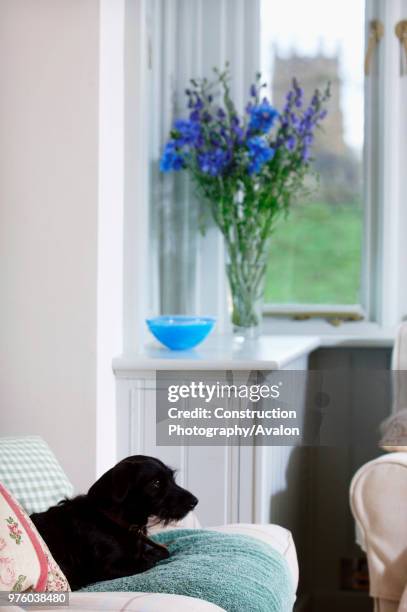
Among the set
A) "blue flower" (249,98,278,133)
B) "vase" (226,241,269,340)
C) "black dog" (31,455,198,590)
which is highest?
"blue flower" (249,98,278,133)

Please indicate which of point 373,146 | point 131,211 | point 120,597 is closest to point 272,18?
point 373,146

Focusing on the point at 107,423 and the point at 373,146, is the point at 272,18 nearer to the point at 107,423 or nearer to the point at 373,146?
the point at 373,146

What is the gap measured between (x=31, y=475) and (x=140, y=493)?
11.5 inches

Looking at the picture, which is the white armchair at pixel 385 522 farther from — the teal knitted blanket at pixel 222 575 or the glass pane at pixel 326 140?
the glass pane at pixel 326 140

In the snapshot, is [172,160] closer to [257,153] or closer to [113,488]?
[257,153]

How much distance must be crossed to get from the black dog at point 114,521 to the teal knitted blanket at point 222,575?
0.04 m

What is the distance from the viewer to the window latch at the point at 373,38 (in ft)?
10.5

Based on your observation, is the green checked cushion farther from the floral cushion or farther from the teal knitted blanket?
the floral cushion

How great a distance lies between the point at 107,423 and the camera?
8.04 ft

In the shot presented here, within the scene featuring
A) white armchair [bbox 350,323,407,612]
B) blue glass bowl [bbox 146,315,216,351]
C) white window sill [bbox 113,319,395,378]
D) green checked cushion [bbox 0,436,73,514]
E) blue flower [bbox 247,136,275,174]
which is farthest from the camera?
blue flower [bbox 247,136,275,174]

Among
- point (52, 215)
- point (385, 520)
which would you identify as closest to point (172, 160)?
point (52, 215)

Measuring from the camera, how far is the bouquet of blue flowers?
2910mm

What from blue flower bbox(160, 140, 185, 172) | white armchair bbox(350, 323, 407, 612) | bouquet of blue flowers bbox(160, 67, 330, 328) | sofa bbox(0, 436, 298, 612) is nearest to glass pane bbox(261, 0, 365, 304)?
bouquet of blue flowers bbox(160, 67, 330, 328)

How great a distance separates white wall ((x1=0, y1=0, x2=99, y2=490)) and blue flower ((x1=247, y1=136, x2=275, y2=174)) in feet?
2.24
